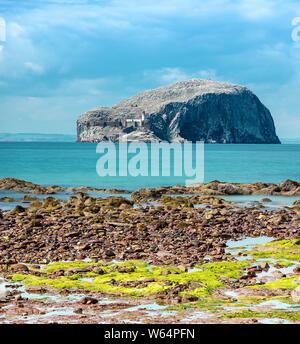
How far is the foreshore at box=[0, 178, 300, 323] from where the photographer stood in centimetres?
634

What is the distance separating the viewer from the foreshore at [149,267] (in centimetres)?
634

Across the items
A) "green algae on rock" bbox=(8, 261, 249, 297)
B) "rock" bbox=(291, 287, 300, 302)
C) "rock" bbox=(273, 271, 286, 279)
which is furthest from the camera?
"rock" bbox=(273, 271, 286, 279)

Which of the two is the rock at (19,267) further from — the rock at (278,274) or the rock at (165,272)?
the rock at (278,274)

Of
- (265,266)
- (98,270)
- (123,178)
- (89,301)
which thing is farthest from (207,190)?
(89,301)

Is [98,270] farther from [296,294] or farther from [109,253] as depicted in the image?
[296,294]

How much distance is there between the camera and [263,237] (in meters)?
13.3

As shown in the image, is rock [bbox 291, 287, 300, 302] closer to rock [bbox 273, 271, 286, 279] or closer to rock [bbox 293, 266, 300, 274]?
rock [bbox 273, 271, 286, 279]

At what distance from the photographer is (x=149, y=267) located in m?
9.34

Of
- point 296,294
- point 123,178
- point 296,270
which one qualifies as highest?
point 296,294

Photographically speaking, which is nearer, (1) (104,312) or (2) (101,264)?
(1) (104,312)

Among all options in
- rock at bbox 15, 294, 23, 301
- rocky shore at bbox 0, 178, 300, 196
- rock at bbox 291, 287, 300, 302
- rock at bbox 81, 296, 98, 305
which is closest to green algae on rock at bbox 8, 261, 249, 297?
rock at bbox 81, 296, 98, 305
